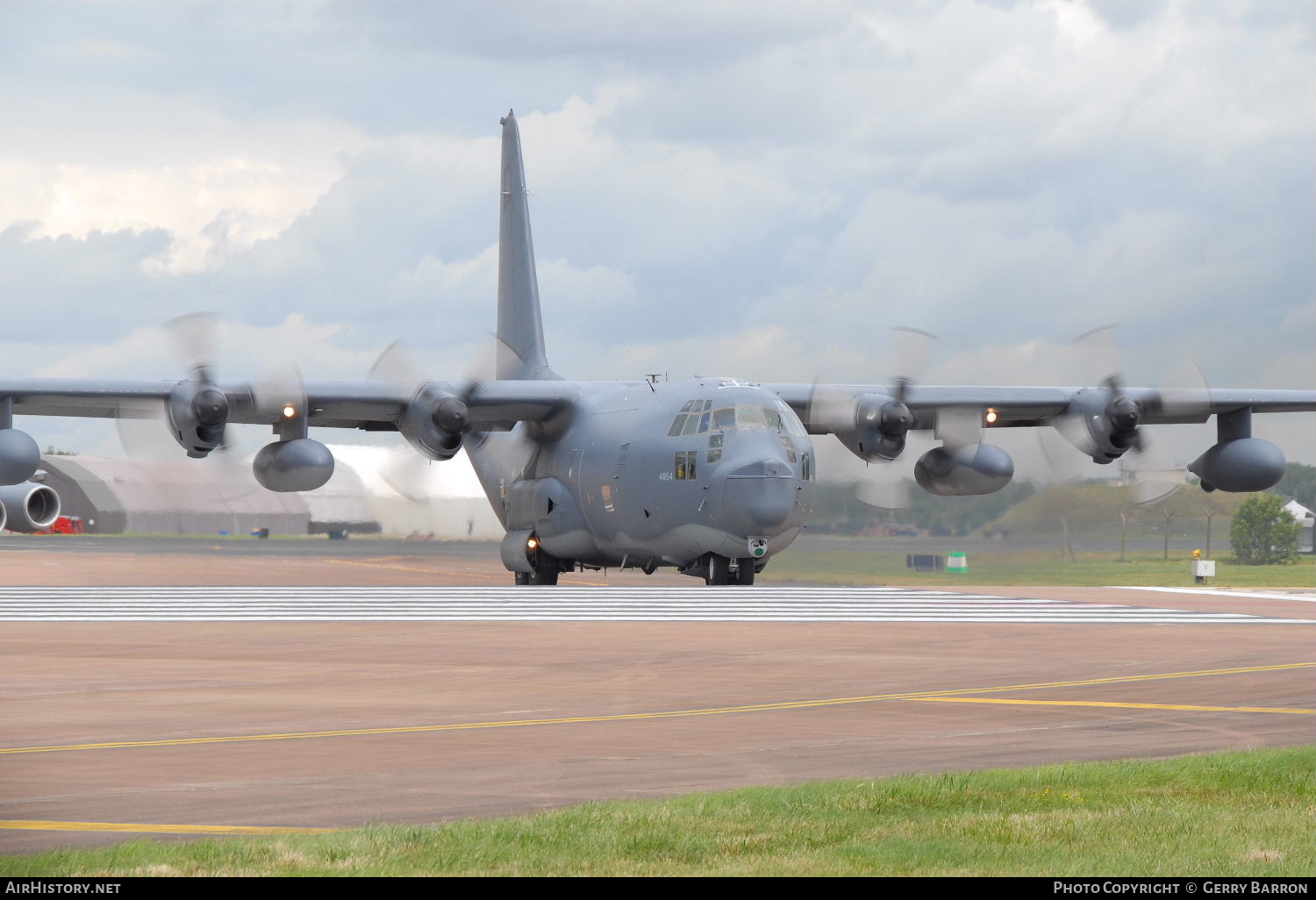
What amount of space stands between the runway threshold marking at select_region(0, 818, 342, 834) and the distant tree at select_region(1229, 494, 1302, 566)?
52508mm

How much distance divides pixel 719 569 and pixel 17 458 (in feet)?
44.1

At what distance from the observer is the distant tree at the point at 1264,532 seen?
56031 millimetres

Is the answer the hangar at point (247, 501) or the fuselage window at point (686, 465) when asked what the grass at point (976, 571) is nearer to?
the fuselage window at point (686, 465)

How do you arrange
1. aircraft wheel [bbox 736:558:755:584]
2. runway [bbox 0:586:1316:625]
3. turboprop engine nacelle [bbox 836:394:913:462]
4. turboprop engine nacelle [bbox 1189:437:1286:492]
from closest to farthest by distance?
runway [bbox 0:586:1316:625] → aircraft wheel [bbox 736:558:755:584] → turboprop engine nacelle [bbox 836:394:913:462] → turboprop engine nacelle [bbox 1189:437:1286:492]

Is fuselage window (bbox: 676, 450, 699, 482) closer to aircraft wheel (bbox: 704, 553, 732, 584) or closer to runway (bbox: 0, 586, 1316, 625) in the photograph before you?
aircraft wheel (bbox: 704, 553, 732, 584)

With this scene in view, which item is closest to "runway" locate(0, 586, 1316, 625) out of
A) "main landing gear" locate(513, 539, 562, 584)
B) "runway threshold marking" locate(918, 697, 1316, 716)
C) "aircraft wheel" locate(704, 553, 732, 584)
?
"aircraft wheel" locate(704, 553, 732, 584)

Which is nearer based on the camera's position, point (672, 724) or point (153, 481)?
point (672, 724)

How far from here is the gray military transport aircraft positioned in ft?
104

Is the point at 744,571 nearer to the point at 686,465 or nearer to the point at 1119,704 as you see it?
the point at 686,465

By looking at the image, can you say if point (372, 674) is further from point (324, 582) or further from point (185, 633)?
point (324, 582)

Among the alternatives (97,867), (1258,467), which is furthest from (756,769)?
(1258,467)

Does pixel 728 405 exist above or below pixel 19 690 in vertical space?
above

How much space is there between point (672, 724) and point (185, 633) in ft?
37.3

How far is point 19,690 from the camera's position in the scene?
47.0 feet
